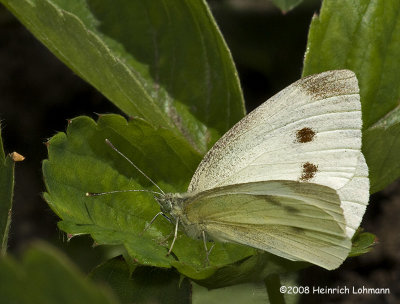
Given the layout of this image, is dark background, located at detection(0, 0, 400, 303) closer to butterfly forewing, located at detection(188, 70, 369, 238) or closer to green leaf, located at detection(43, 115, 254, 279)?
butterfly forewing, located at detection(188, 70, 369, 238)

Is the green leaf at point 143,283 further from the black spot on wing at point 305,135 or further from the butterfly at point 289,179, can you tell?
the black spot on wing at point 305,135

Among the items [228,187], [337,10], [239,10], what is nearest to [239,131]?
[228,187]

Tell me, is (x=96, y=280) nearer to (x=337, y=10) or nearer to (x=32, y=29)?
(x=32, y=29)

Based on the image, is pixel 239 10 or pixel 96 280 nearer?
pixel 96 280

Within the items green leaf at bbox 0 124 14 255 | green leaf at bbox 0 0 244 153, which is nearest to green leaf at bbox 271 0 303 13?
green leaf at bbox 0 0 244 153

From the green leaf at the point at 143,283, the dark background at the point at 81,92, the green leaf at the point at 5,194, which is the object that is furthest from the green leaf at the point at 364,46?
the green leaf at the point at 5,194
